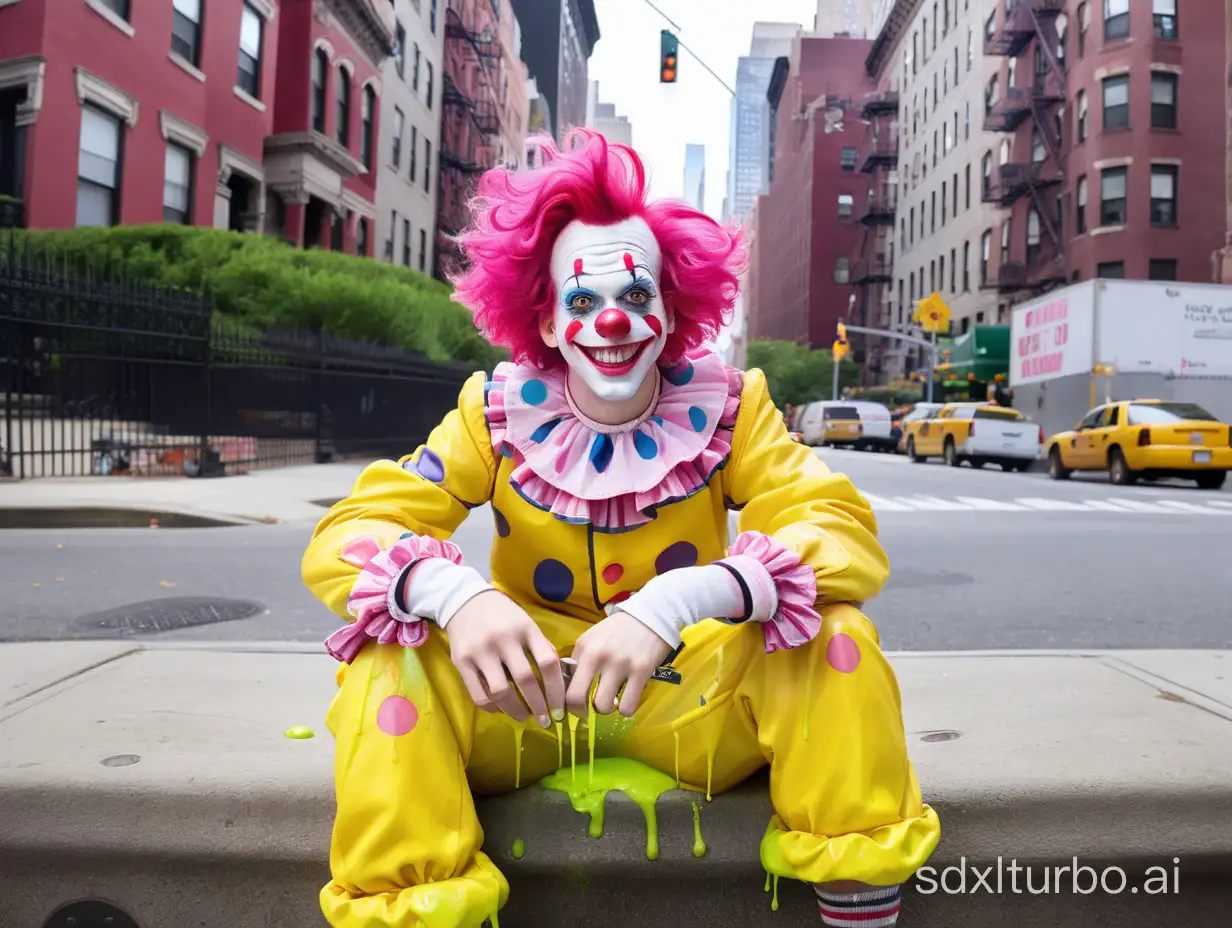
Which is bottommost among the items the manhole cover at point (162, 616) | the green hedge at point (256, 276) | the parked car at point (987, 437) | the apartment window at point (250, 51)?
the manhole cover at point (162, 616)

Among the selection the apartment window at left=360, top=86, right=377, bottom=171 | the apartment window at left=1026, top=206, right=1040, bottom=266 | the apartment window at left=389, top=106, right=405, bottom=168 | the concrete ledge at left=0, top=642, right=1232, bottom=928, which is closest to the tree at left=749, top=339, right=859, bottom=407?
the apartment window at left=1026, top=206, right=1040, bottom=266

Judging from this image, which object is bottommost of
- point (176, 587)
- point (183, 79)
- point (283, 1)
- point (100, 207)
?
point (176, 587)

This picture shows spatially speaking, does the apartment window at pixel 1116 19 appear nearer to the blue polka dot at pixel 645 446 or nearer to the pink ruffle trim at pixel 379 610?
the blue polka dot at pixel 645 446

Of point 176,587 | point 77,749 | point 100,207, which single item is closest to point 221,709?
point 77,749

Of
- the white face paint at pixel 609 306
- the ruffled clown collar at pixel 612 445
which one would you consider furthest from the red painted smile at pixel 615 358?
the ruffled clown collar at pixel 612 445

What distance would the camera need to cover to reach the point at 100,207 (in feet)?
56.6

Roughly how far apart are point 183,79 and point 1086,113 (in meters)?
25.5

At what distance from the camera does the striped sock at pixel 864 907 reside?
69.4 inches

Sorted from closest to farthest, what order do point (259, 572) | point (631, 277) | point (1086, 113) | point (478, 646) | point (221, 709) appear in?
point (478, 646) < point (631, 277) < point (221, 709) < point (259, 572) < point (1086, 113)

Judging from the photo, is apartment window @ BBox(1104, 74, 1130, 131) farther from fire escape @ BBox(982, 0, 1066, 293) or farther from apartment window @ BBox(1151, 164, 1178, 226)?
fire escape @ BBox(982, 0, 1066, 293)

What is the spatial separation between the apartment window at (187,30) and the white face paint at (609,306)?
19493mm

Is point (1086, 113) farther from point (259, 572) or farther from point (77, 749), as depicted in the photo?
point (77, 749)

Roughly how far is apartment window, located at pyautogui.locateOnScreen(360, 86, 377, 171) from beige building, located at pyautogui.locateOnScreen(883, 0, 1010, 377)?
881 inches

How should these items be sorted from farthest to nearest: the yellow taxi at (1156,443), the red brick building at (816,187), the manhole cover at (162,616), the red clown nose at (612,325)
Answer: the red brick building at (816,187) < the yellow taxi at (1156,443) < the manhole cover at (162,616) < the red clown nose at (612,325)
